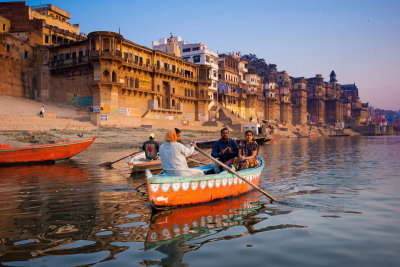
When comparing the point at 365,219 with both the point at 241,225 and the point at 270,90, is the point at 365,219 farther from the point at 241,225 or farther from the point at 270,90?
the point at 270,90

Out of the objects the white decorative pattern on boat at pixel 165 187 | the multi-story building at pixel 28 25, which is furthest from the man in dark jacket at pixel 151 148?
the multi-story building at pixel 28 25

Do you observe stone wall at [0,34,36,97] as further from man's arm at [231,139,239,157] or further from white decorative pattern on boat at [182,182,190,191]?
white decorative pattern on boat at [182,182,190,191]

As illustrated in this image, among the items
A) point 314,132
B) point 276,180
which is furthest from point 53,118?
point 314,132

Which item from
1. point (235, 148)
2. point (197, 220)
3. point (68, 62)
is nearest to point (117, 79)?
point (68, 62)

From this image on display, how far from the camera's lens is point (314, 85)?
406 ft

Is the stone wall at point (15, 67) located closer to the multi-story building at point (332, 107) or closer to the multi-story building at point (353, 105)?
the multi-story building at point (332, 107)

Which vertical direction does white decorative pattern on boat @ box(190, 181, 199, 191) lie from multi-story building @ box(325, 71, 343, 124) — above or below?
below

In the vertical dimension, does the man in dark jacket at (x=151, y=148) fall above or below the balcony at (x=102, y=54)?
below

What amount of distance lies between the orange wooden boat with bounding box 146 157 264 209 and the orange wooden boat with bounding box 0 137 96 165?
433 inches

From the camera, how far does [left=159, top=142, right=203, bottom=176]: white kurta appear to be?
7523 millimetres

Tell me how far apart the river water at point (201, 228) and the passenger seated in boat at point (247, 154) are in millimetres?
906

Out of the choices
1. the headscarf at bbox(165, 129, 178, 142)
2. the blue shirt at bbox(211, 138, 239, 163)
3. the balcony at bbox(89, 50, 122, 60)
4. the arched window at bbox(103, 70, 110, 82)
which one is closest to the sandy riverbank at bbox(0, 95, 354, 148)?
the arched window at bbox(103, 70, 110, 82)

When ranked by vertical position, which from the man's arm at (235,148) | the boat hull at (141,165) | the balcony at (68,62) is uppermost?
the balcony at (68,62)

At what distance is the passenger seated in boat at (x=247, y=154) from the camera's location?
9531mm
